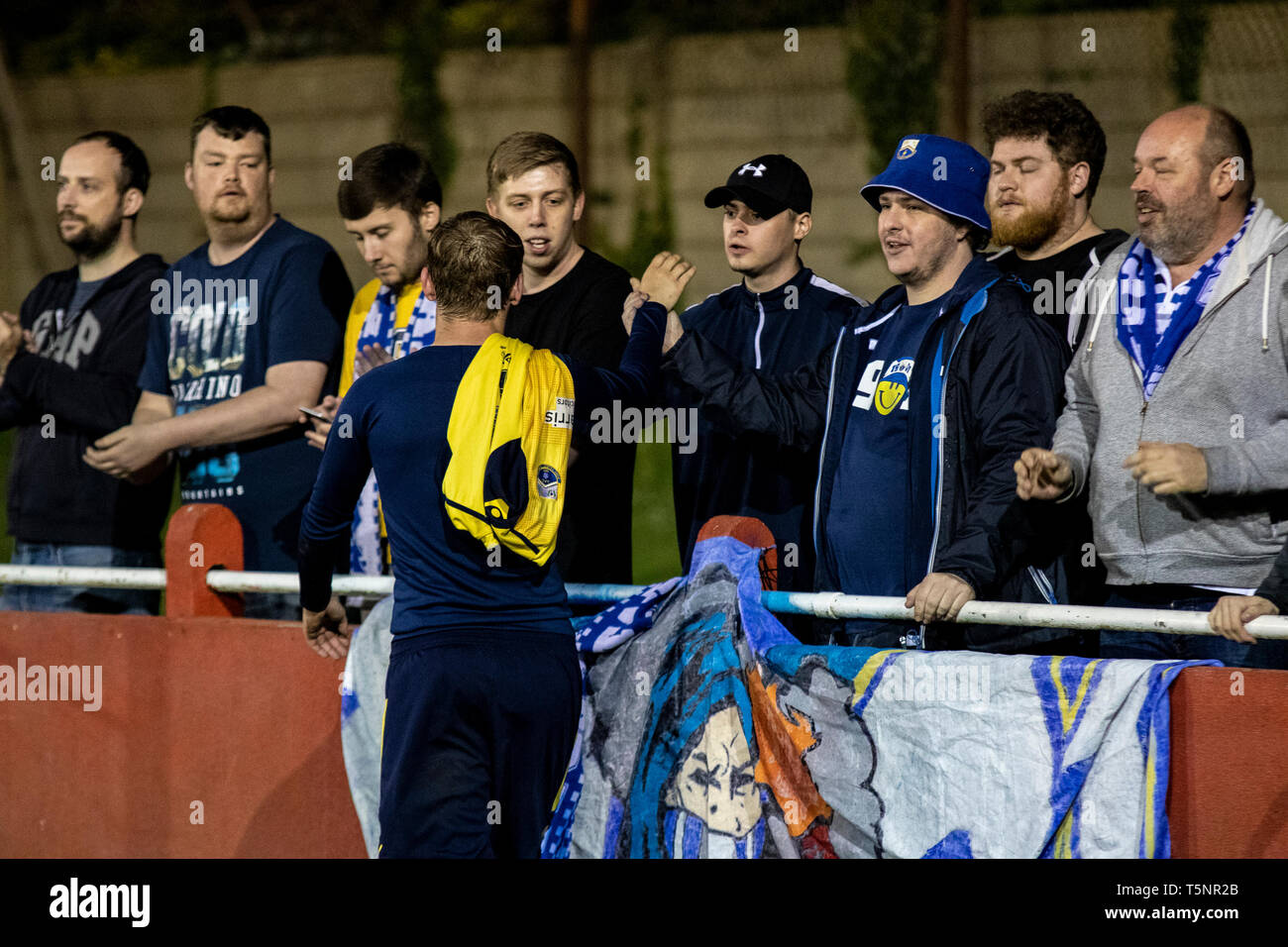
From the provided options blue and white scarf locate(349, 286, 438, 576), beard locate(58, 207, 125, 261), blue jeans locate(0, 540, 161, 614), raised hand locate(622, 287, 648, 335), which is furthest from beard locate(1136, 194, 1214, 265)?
beard locate(58, 207, 125, 261)

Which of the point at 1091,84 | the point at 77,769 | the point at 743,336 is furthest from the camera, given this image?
the point at 1091,84

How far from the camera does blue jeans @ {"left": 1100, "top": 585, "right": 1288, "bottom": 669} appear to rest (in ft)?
13.1

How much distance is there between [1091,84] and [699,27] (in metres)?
3.66

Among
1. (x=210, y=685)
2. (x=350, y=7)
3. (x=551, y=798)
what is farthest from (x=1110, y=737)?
(x=350, y=7)

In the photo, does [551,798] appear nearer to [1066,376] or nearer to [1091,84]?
[1066,376]

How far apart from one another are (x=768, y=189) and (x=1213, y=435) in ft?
5.51

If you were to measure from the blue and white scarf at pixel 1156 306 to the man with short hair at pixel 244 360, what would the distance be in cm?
275

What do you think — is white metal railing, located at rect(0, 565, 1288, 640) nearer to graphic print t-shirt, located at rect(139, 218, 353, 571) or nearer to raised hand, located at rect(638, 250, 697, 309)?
graphic print t-shirt, located at rect(139, 218, 353, 571)

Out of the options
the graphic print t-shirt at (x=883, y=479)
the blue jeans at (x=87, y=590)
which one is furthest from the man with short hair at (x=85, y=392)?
the graphic print t-shirt at (x=883, y=479)

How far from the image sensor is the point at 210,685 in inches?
212

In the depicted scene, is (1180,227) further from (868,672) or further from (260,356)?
(260,356)

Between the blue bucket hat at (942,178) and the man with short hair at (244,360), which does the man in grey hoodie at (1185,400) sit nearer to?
the blue bucket hat at (942,178)

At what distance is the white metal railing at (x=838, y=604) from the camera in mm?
3750

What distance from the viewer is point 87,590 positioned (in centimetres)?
605
